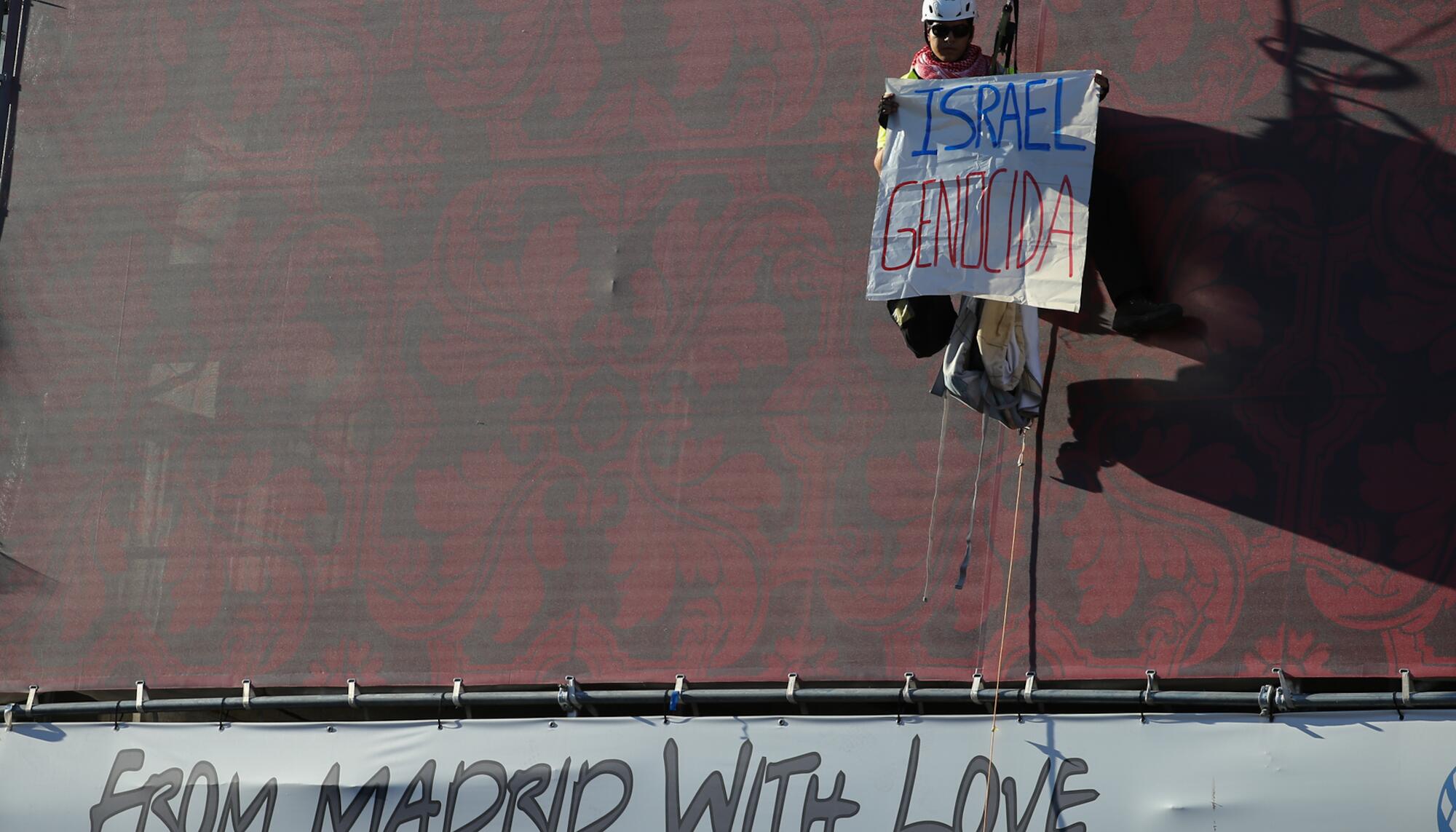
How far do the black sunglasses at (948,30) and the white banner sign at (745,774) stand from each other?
1.67 m

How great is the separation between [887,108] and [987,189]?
1.06 ft

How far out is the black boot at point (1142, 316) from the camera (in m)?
4.24

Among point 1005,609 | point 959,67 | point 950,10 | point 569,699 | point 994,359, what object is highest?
point 950,10

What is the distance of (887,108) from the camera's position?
4285 mm

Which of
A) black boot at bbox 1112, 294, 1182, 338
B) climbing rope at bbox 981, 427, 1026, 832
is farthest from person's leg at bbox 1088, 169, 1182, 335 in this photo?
climbing rope at bbox 981, 427, 1026, 832

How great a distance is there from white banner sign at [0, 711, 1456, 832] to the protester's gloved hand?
145cm

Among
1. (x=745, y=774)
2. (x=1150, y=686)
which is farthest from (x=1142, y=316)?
(x=745, y=774)

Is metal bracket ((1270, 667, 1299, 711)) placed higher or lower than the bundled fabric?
lower

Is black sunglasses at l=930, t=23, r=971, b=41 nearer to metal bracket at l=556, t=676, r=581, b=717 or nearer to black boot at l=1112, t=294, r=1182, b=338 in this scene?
black boot at l=1112, t=294, r=1182, b=338

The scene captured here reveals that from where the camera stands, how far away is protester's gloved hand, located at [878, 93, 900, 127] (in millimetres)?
4277

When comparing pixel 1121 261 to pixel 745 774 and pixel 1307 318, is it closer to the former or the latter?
pixel 1307 318

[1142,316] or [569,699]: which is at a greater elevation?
[1142,316]

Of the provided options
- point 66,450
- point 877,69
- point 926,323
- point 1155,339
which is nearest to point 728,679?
point 926,323

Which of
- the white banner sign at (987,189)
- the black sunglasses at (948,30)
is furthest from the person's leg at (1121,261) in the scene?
the black sunglasses at (948,30)
